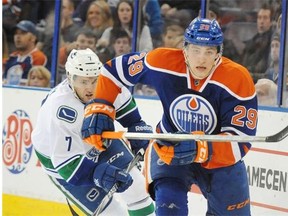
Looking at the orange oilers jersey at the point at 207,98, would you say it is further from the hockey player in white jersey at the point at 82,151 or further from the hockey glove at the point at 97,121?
the hockey player in white jersey at the point at 82,151

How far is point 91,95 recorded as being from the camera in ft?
14.4

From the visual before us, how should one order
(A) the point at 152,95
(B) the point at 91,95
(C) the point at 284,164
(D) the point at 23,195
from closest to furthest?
1. (B) the point at 91,95
2. (C) the point at 284,164
3. (A) the point at 152,95
4. (D) the point at 23,195

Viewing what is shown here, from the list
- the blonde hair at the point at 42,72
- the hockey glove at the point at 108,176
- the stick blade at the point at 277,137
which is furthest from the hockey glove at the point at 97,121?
the blonde hair at the point at 42,72

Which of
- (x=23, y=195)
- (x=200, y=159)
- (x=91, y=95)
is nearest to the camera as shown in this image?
(x=200, y=159)

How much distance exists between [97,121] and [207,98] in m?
0.52

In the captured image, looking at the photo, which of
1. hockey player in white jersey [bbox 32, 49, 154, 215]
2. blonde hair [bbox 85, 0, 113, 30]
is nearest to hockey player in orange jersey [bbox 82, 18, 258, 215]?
hockey player in white jersey [bbox 32, 49, 154, 215]

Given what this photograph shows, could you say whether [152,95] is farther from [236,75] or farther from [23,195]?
[236,75]

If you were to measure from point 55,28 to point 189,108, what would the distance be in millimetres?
2577

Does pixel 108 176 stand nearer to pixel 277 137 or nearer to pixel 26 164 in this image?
pixel 277 137

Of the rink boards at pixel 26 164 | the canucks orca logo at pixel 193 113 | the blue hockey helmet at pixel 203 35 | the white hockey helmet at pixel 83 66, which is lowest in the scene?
the rink boards at pixel 26 164

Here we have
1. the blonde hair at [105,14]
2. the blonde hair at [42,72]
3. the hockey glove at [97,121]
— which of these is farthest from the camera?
the blonde hair at [42,72]

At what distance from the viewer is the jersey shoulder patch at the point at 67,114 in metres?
4.36

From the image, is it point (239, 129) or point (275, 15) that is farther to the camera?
point (275, 15)

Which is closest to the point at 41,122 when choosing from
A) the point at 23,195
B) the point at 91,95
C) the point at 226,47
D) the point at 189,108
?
the point at 91,95
